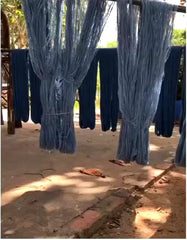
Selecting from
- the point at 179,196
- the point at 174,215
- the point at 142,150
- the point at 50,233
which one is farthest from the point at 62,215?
the point at 142,150

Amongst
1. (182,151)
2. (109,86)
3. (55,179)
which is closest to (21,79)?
(109,86)

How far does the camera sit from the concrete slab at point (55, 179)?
10.4 feet

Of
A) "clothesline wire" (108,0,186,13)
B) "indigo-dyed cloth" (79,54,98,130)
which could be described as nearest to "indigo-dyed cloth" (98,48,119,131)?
"indigo-dyed cloth" (79,54,98,130)

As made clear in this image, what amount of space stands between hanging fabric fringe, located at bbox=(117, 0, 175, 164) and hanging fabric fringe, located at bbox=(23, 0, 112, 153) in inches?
18.0

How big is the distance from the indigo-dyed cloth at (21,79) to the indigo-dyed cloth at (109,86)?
1387 mm

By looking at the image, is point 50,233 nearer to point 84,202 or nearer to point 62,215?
point 62,215

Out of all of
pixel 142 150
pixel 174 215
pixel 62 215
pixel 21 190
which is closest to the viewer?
pixel 62 215

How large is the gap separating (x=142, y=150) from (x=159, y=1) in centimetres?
194

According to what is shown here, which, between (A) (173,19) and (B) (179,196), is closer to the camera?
(B) (179,196)

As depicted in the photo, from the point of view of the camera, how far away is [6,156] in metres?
5.18

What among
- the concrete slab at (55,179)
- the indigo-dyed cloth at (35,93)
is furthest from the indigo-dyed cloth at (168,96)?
the indigo-dyed cloth at (35,93)

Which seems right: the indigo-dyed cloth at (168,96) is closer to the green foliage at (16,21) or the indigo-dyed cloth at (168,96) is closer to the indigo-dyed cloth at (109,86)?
the indigo-dyed cloth at (109,86)

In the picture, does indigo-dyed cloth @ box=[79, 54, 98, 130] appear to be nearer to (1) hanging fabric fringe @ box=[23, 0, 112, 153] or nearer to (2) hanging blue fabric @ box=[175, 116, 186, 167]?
(1) hanging fabric fringe @ box=[23, 0, 112, 153]

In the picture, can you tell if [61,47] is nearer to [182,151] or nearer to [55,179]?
[55,179]
